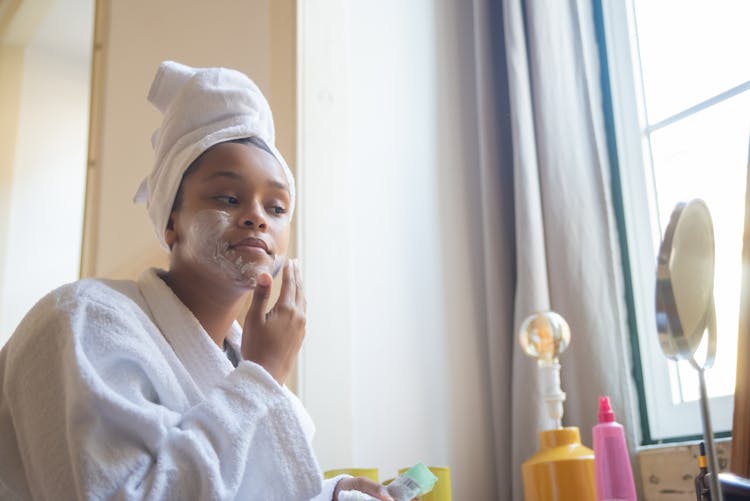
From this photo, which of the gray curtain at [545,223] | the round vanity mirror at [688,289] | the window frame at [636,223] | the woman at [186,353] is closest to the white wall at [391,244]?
the gray curtain at [545,223]

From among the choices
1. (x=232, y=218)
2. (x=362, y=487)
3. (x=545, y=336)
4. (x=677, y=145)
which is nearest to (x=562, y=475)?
(x=545, y=336)

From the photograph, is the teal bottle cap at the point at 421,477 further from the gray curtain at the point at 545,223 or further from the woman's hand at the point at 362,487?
the gray curtain at the point at 545,223

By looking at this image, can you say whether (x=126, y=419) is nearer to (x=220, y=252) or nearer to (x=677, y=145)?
(x=220, y=252)

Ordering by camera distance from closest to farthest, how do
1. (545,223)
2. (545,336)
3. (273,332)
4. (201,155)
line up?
(273,332), (201,155), (545,336), (545,223)

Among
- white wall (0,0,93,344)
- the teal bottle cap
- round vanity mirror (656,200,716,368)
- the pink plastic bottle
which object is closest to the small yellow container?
the pink plastic bottle

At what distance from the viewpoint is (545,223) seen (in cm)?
151

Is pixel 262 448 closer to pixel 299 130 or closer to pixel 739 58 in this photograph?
pixel 299 130

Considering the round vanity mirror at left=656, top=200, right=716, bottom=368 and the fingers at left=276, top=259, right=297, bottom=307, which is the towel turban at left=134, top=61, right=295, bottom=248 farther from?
the round vanity mirror at left=656, top=200, right=716, bottom=368

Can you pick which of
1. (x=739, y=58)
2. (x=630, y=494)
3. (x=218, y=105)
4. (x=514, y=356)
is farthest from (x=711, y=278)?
(x=739, y=58)

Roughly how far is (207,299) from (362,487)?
28cm

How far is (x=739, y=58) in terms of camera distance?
1456 millimetres

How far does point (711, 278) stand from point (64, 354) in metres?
0.61

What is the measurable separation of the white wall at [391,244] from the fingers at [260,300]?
0.54 m

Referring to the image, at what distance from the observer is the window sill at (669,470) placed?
126cm
